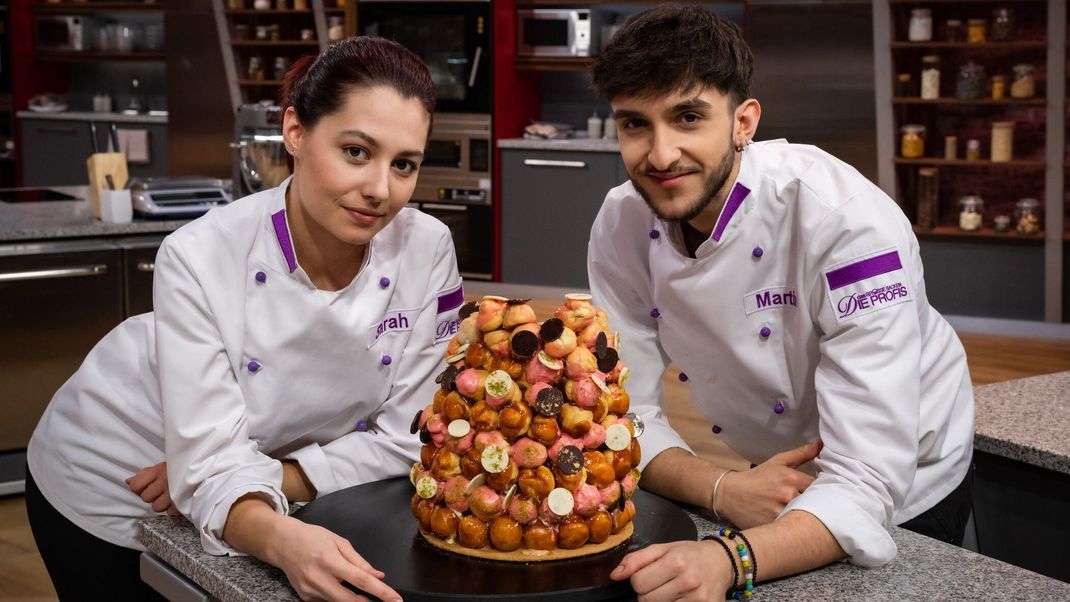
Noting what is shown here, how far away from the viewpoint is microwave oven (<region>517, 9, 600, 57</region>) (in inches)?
283

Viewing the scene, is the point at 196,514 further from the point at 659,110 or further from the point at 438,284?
the point at 659,110

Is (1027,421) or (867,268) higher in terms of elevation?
(867,268)

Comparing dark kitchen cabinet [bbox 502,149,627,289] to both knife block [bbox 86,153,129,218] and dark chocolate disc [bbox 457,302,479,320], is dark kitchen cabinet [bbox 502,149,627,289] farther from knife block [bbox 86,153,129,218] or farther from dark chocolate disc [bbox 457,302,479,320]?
dark chocolate disc [bbox 457,302,479,320]

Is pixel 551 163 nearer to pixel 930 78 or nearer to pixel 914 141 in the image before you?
pixel 914 141

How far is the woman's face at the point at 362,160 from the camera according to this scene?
148cm

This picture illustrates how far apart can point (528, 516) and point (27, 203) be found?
3.64 m

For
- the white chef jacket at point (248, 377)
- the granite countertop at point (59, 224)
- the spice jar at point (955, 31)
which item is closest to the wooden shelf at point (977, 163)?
the spice jar at point (955, 31)

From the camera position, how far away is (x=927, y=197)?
639 cm

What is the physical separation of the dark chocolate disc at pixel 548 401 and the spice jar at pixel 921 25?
5572 mm

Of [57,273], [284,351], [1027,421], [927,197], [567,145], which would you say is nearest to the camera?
[284,351]

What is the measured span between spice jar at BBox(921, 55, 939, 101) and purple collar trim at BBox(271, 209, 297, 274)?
17.6 feet

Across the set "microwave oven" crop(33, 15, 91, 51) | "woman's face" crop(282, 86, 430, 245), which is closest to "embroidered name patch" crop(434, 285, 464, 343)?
"woman's face" crop(282, 86, 430, 245)

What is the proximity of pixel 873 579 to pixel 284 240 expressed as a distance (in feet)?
2.78

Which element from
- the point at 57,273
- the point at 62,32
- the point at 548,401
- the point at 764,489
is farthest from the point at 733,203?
the point at 62,32
